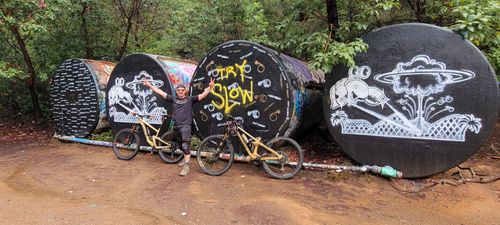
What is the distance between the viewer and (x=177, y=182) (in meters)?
6.43

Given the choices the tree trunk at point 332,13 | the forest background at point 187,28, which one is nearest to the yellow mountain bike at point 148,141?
the forest background at point 187,28

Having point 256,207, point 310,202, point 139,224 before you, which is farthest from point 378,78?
point 139,224

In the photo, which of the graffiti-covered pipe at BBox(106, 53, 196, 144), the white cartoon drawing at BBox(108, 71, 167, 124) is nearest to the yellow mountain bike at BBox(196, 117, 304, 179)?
the graffiti-covered pipe at BBox(106, 53, 196, 144)

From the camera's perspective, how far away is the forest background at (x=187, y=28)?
6762mm

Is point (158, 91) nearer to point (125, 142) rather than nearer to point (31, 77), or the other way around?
point (125, 142)

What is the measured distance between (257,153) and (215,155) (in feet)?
2.68

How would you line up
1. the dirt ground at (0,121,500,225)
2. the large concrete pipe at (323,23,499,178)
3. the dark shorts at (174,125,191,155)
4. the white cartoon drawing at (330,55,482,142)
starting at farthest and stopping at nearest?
the dark shorts at (174,125,191,155), the white cartoon drawing at (330,55,482,142), the large concrete pipe at (323,23,499,178), the dirt ground at (0,121,500,225)

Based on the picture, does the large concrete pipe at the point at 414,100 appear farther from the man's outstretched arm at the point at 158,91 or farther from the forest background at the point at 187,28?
the man's outstretched arm at the point at 158,91

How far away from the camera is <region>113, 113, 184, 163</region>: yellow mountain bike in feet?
Answer: 25.6

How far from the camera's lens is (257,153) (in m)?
6.89

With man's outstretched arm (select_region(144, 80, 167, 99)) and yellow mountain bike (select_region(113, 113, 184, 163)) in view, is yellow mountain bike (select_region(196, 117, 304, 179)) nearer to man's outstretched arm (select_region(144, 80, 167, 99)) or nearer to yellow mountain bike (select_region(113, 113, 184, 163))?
yellow mountain bike (select_region(113, 113, 184, 163))

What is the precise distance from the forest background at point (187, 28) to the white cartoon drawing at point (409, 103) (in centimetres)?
61

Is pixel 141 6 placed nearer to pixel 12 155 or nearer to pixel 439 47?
pixel 12 155

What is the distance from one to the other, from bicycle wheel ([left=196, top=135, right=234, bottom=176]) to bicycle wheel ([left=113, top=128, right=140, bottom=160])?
179 centimetres
